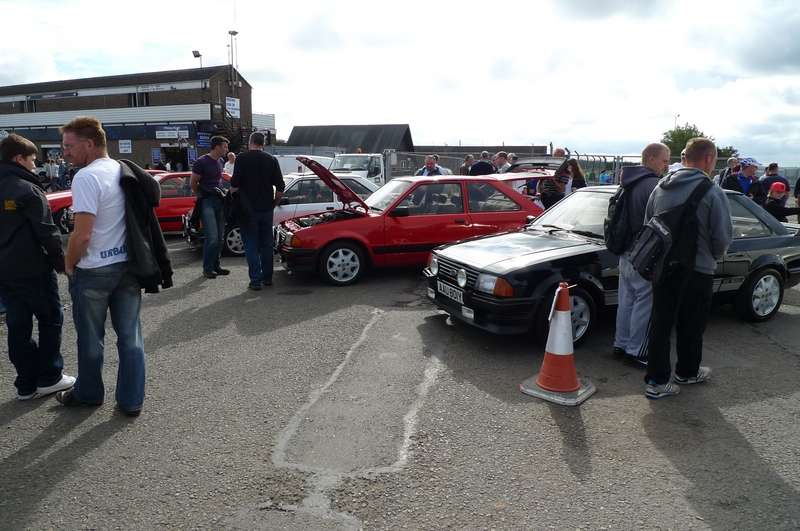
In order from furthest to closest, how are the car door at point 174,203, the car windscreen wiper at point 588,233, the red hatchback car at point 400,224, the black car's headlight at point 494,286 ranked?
the car door at point 174,203, the red hatchback car at point 400,224, the car windscreen wiper at point 588,233, the black car's headlight at point 494,286

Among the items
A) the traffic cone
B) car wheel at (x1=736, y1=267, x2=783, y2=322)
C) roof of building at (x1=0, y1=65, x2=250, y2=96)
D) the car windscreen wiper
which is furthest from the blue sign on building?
the traffic cone

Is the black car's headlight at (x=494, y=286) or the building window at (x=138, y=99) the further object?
the building window at (x=138, y=99)

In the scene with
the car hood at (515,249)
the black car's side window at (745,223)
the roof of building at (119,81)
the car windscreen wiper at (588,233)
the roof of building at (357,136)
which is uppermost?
the roof of building at (119,81)

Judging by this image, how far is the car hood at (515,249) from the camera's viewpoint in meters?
5.16

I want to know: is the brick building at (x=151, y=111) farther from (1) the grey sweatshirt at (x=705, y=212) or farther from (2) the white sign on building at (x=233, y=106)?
(1) the grey sweatshirt at (x=705, y=212)

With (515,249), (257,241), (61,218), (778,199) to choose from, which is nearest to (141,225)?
(515,249)

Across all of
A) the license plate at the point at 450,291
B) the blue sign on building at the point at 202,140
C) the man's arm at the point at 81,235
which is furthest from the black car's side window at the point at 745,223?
the blue sign on building at the point at 202,140

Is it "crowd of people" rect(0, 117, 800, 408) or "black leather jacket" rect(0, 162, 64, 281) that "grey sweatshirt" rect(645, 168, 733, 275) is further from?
"black leather jacket" rect(0, 162, 64, 281)

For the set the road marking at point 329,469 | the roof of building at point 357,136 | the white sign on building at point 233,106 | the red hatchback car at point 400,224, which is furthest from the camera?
the roof of building at point 357,136

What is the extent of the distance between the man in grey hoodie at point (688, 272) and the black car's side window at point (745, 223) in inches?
90.6

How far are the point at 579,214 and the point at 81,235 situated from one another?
473cm

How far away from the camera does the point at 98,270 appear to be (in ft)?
11.9

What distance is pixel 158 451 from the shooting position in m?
3.41

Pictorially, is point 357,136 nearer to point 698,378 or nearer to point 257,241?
point 257,241
